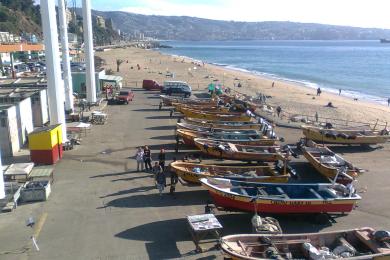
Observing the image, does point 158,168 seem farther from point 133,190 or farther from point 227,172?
point 227,172

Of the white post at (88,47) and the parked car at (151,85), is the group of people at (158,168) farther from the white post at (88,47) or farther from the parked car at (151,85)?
the parked car at (151,85)

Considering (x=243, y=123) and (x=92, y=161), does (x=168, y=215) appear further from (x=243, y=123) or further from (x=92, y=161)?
(x=243, y=123)

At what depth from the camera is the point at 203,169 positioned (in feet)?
62.3

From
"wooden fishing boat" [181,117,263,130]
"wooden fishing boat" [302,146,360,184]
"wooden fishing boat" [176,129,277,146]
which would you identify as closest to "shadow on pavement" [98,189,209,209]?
"wooden fishing boat" [302,146,360,184]

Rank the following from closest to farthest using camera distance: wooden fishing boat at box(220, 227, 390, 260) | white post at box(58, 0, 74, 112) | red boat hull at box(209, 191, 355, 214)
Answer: wooden fishing boat at box(220, 227, 390, 260) → red boat hull at box(209, 191, 355, 214) → white post at box(58, 0, 74, 112)

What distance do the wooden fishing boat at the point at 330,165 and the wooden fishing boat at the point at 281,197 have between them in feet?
6.25

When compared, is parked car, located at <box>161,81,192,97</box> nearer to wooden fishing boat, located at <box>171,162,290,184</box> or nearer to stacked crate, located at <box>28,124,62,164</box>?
stacked crate, located at <box>28,124,62,164</box>

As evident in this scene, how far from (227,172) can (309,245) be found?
725 centimetres

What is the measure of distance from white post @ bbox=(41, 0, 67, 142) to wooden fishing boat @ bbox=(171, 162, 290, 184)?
324 inches

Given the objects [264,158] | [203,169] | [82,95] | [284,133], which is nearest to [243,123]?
[284,133]

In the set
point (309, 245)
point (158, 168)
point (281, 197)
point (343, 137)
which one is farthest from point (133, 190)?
point (343, 137)

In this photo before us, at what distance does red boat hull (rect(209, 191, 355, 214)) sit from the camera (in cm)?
1496

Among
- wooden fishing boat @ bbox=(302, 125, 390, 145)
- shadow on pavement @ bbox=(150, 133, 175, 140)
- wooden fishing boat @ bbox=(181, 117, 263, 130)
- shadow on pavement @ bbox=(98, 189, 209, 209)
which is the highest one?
wooden fishing boat @ bbox=(181, 117, 263, 130)

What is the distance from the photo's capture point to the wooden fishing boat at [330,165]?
730 inches
